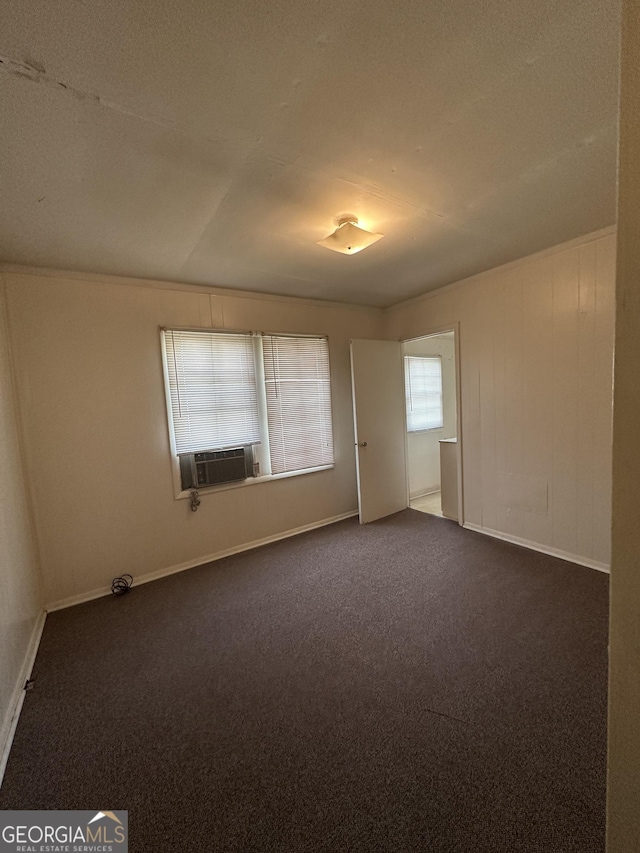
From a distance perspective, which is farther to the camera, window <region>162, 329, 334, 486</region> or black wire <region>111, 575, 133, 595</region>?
window <region>162, 329, 334, 486</region>

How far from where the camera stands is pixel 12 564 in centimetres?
190

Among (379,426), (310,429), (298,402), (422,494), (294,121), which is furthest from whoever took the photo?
(422,494)

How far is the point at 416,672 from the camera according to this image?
5.76ft

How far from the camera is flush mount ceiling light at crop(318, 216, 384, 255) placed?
6.53ft

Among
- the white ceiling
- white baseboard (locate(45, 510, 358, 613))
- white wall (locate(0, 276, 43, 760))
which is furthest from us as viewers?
white baseboard (locate(45, 510, 358, 613))

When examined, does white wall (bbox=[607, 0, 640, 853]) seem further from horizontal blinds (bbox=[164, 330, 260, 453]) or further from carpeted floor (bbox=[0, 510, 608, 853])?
horizontal blinds (bbox=[164, 330, 260, 453])

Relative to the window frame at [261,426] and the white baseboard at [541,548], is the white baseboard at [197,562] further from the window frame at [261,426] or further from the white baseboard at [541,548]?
the white baseboard at [541,548]

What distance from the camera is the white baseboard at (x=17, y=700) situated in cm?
145

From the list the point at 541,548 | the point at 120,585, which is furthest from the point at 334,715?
the point at 541,548

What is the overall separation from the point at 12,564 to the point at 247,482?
1.77 metres

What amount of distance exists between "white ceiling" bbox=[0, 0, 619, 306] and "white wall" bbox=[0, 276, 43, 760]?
0.98 metres

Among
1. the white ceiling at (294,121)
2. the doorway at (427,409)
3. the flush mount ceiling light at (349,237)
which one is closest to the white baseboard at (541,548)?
the doorway at (427,409)

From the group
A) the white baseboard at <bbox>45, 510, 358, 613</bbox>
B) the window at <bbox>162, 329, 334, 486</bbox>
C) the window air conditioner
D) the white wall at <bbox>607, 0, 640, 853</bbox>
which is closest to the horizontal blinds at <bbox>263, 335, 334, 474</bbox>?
the window at <bbox>162, 329, 334, 486</bbox>

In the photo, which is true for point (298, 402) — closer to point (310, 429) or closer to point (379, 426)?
point (310, 429)
